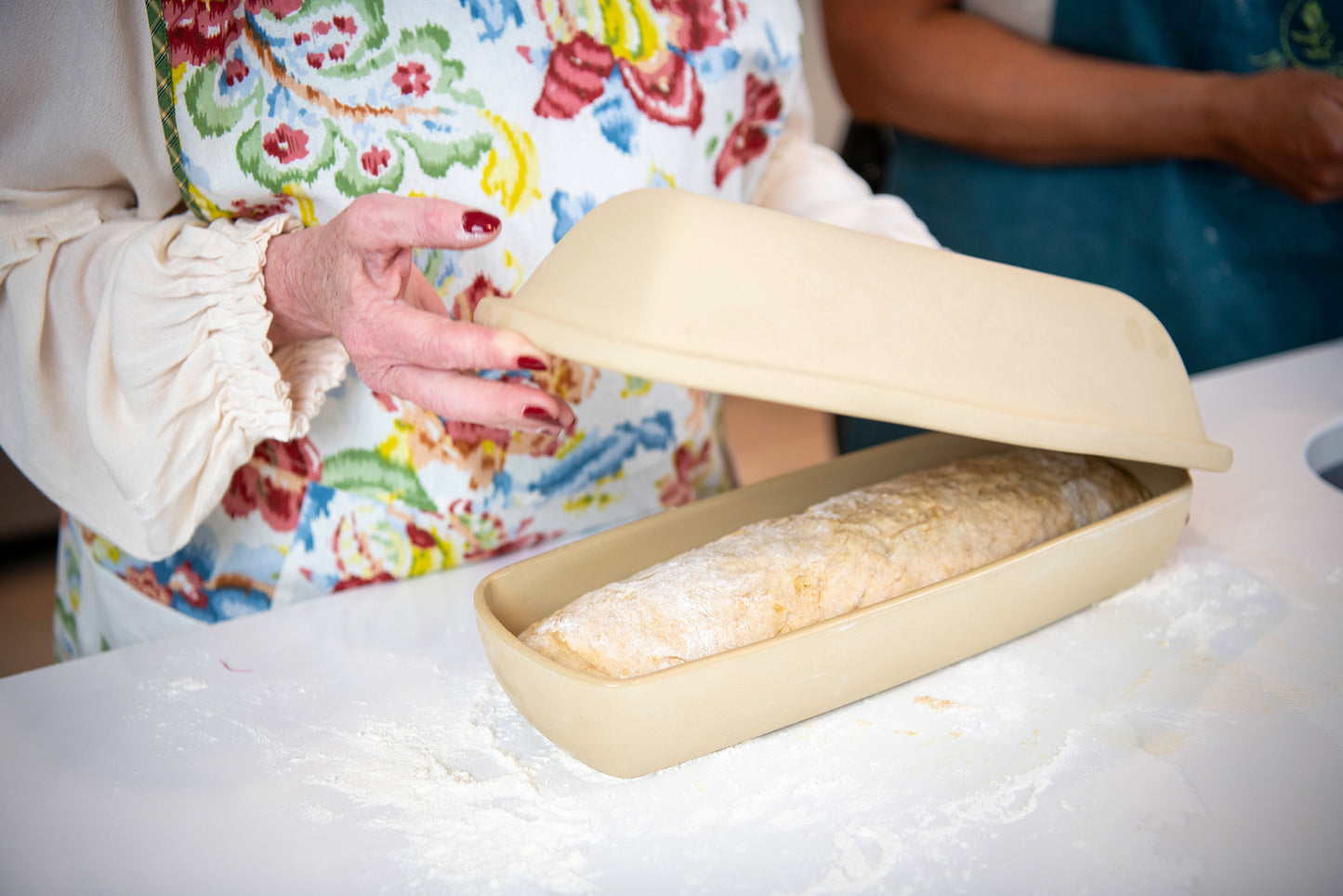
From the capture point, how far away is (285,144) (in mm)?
721

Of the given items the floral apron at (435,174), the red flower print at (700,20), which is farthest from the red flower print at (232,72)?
the red flower print at (700,20)

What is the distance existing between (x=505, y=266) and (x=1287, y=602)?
0.70 m

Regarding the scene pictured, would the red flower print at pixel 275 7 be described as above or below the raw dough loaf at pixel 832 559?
above

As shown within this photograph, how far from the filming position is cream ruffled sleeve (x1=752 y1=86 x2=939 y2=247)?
3.02 ft

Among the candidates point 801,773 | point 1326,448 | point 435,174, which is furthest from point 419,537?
point 1326,448

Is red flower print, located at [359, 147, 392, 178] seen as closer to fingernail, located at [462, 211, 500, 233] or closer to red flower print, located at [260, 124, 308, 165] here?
red flower print, located at [260, 124, 308, 165]

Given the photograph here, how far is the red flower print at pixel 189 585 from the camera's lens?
2.75ft

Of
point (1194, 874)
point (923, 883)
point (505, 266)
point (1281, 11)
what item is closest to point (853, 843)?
point (923, 883)

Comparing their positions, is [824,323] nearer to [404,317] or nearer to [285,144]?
[404,317]

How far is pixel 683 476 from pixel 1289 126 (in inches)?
37.1

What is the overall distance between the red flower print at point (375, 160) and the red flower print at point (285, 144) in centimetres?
4

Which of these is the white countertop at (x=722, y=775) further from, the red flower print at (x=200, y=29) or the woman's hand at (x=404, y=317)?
the red flower print at (x=200, y=29)

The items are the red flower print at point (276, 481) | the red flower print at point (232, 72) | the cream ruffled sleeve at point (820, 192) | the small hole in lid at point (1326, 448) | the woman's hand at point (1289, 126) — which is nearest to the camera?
the red flower print at point (232, 72)

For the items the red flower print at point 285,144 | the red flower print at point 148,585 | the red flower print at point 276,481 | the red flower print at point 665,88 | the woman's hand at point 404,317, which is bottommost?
the red flower print at point 148,585
